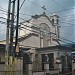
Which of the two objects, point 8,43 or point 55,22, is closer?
point 8,43

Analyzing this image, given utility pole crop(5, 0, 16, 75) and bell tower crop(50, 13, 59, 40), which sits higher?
bell tower crop(50, 13, 59, 40)

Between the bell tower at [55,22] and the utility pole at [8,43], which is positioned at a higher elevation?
the bell tower at [55,22]

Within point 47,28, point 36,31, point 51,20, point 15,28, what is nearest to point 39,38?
point 36,31

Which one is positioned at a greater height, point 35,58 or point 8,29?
point 8,29

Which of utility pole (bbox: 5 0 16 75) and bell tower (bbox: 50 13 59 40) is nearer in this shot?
utility pole (bbox: 5 0 16 75)

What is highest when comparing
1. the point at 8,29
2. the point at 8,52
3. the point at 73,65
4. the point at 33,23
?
the point at 33,23

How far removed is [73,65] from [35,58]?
7.17 metres

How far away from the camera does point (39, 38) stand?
45594 mm

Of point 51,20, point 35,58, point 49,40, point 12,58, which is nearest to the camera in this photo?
point 12,58

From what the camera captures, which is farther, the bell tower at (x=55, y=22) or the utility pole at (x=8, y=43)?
the bell tower at (x=55, y=22)

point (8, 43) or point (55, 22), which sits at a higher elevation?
point (55, 22)

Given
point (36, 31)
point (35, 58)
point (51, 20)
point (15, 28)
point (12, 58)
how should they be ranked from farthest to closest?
point (51, 20) < point (36, 31) < point (35, 58) < point (15, 28) < point (12, 58)

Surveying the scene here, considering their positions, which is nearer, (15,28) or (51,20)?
(15,28)

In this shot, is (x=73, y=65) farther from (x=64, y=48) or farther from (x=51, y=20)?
(x=51, y=20)
